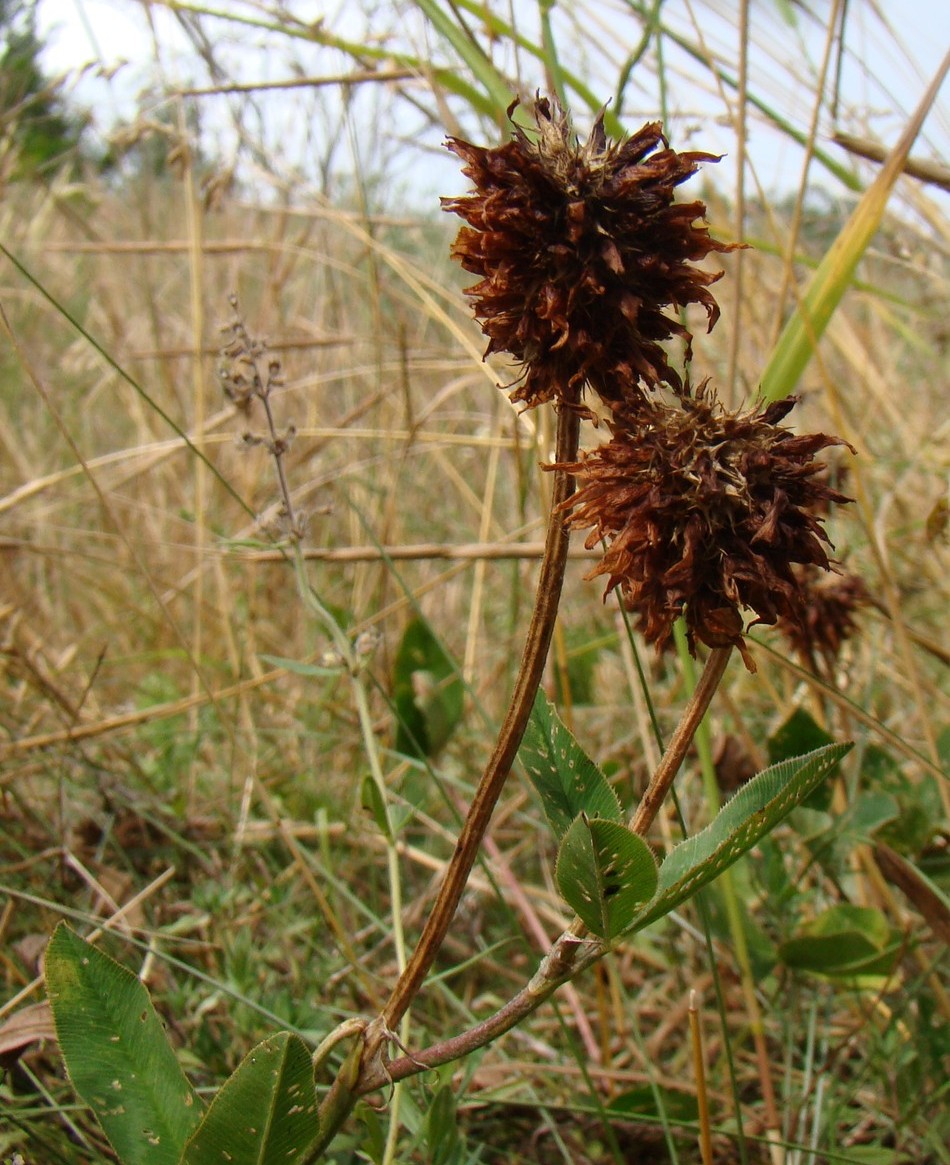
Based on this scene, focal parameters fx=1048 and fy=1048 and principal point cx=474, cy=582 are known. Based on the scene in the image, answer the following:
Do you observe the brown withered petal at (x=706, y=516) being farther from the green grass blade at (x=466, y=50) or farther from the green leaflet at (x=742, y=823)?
the green grass blade at (x=466, y=50)

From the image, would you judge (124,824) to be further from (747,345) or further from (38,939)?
(747,345)

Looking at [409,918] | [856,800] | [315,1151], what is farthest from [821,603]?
[315,1151]

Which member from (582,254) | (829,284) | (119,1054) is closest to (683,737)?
(582,254)

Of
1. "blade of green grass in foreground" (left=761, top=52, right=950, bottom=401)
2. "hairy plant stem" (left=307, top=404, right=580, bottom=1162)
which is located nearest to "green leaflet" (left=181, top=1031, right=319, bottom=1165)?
"hairy plant stem" (left=307, top=404, right=580, bottom=1162)

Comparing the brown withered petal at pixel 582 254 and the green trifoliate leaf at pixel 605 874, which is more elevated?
the brown withered petal at pixel 582 254

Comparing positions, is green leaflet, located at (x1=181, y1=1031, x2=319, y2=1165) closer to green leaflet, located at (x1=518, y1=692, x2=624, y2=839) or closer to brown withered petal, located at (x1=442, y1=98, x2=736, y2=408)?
green leaflet, located at (x1=518, y1=692, x2=624, y2=839)

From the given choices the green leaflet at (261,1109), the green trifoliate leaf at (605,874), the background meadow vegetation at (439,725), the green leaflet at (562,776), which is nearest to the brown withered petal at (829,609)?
the background meadow vegetation at (439,725)
